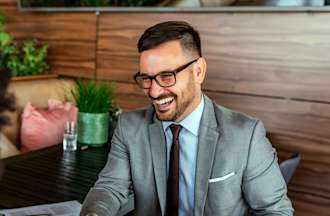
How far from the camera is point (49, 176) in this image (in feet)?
6.50

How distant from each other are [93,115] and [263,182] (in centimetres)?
132

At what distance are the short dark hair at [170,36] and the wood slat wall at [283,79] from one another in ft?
3.18

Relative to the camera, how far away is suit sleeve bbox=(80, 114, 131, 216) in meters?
1.52

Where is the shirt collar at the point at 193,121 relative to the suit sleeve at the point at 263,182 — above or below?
above

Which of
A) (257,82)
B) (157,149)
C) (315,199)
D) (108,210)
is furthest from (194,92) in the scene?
(315,199)

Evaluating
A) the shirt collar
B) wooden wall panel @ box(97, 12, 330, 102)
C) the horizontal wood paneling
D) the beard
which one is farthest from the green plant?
the horizontal wood paneling

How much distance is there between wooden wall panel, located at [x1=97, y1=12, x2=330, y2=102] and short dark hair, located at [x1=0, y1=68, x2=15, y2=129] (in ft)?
5.65

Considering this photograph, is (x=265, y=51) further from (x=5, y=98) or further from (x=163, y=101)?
(x=5, y=98)

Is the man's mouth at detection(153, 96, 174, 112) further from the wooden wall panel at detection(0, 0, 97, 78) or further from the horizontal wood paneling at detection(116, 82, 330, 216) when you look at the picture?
the wooden wall panel at detection(0, 0, 97, 78)

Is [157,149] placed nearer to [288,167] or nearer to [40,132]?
[288,167]

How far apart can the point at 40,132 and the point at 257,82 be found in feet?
4.56

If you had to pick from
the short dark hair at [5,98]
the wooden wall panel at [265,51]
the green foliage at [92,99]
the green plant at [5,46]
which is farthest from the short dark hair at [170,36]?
the green foliage at [92,99]

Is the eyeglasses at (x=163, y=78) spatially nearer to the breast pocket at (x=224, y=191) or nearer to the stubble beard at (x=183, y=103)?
the stubble beard at (x=183, y=103)

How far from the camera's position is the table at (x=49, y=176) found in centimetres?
173
